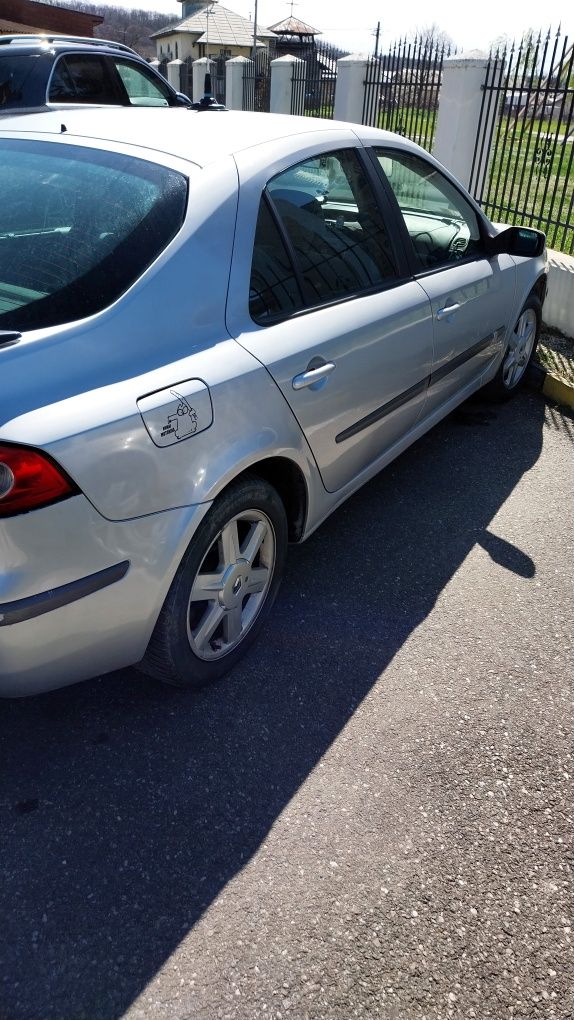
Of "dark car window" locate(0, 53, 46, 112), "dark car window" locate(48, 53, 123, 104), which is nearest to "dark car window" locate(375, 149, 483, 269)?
"dark car window" locate(0, 53, 46, 112)

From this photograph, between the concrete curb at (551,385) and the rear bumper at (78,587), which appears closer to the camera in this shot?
the rear bumper at (78,587)

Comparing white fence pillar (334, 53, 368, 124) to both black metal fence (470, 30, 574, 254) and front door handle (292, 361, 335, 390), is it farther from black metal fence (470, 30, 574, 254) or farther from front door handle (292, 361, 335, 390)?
front door handle (292, 361, 335, 390)

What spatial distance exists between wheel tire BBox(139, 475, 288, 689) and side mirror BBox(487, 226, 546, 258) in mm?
2329

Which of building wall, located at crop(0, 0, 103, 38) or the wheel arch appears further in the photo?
building wall, located at crop(0, 0, 103, 38)

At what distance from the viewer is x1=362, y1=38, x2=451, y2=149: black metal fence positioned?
30.0 feet

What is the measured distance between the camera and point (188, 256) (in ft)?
7.48

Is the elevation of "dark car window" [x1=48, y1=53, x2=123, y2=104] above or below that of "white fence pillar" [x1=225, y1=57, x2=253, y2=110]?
above

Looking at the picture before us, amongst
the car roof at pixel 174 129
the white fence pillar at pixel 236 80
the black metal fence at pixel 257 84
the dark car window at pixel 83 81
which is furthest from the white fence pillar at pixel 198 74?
the car roof at pixel 174 129

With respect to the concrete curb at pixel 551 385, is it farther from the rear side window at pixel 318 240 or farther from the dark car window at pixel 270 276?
the dark car window at pixel 270 276

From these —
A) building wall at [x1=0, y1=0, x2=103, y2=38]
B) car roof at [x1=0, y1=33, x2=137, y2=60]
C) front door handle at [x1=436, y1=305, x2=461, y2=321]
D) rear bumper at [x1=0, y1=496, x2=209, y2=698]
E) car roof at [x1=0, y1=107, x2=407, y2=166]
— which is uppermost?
building wall at [x1=0, y1=0, x2=103, y2=38]

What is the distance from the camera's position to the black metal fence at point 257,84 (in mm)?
17000

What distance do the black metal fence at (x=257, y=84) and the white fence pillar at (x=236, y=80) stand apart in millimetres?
114

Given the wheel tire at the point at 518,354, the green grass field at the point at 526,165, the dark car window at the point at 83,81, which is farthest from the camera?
the dark car window at the point at 83,81

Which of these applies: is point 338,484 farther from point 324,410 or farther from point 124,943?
point 124,943
